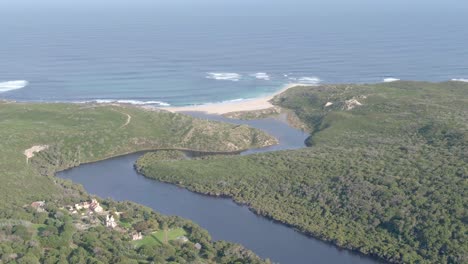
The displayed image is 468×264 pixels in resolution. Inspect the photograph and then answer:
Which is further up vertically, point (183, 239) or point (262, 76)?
point (262, 76)

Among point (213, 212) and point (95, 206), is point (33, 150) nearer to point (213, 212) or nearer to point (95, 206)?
point (95, 206)

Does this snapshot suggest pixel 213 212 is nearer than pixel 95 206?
No

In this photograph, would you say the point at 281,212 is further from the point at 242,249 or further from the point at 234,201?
the point at 242,249

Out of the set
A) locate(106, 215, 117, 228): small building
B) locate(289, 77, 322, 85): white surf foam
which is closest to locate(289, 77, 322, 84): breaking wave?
locate(289, 77, 322, 85): white surf foam

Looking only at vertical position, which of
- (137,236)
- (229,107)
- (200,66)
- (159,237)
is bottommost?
(159,237)

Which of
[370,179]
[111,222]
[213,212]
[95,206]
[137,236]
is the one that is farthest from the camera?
[370,179]

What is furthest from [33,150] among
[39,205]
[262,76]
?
[262,76]
